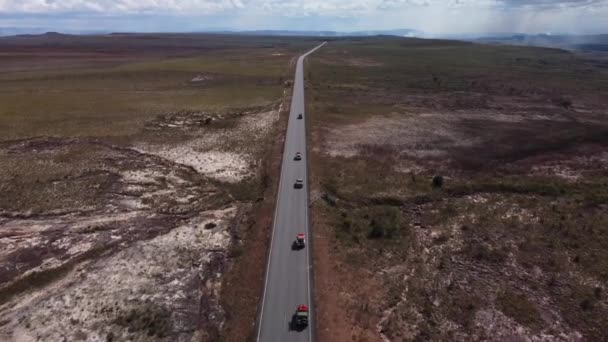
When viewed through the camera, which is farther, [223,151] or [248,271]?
[223,151]

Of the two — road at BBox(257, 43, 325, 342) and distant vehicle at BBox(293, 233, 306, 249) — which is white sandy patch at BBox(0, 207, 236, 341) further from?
distant vehicle at BBox(293, 233, 306, 249)

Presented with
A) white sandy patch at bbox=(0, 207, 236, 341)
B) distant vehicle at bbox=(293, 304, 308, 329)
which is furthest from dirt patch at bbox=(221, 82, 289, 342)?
distant vehicle at bbox=(293, 304, 308, 329)

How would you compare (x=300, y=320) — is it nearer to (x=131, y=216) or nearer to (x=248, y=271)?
(x=248, y=271)

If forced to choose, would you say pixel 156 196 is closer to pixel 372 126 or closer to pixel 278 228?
pixel 278 228

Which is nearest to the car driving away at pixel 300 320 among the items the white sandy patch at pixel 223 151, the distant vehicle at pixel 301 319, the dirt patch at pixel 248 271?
the distant vehicle at pixel 301 319

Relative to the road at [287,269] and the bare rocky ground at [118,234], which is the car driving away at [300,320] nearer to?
the road at [287,269]

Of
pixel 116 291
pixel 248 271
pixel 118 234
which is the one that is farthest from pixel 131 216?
pixel 248 271
